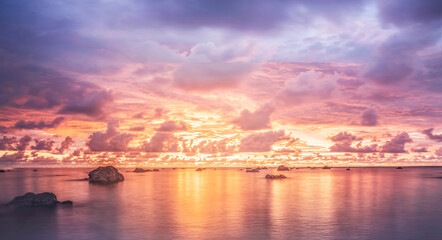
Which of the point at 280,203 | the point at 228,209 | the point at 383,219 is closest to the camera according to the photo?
the point at 383,219

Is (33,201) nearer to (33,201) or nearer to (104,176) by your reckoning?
(33,201)

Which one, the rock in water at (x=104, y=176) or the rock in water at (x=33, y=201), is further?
the rock in water at (x=104, y=176)

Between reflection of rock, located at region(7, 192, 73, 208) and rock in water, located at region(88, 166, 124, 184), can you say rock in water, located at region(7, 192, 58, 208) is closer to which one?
reflection of rock, located at region(7, 192, 73, 208)

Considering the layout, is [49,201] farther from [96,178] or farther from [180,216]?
[96,178]

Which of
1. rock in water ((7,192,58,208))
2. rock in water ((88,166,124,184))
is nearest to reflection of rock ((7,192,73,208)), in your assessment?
rock in water ((7,192,58,208))

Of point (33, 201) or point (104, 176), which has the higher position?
point (33, 201)

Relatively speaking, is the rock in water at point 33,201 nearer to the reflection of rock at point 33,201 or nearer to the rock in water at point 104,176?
the reflection of rock at point 33,201

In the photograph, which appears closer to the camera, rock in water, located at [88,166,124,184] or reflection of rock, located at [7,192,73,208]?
reflection of rock, located at [7,192,73,208]

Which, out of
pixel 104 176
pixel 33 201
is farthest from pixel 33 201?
pixel 104 176

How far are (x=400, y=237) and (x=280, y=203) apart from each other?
3392 centimetres

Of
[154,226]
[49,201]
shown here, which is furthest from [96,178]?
[154,226]

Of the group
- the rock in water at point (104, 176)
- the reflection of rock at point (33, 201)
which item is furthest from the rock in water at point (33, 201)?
the rock in water at point (104, 176)

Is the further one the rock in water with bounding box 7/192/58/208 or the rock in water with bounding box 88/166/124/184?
the rock in water with bounding box 88/166/124/184

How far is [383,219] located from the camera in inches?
2141
